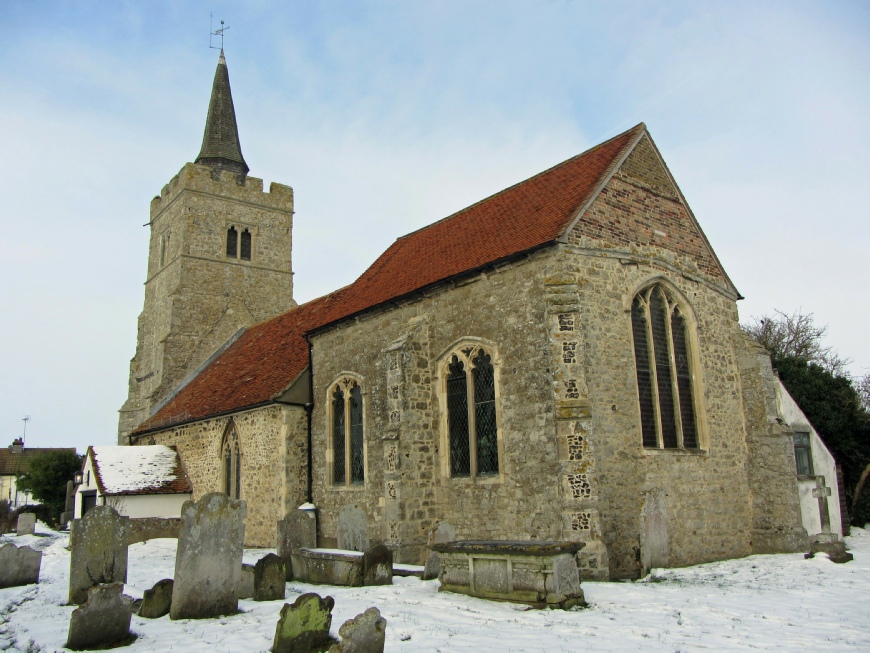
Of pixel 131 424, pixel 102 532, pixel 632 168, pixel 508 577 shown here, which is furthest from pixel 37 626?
pixel 131 424

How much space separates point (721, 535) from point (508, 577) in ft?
21.6

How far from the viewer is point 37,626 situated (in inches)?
344

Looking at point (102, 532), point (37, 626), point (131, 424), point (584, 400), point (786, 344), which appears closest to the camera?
point (37, 626)

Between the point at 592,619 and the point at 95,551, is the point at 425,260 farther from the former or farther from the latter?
the point at 592,619

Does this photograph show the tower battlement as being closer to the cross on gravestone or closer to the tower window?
the tower window

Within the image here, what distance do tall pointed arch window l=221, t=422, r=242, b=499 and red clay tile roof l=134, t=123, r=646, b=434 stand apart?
0.80m

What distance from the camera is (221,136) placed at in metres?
32.3

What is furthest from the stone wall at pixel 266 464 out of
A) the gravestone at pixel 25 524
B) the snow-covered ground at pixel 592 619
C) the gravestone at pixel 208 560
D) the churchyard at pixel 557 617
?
the gravestone at pixel 25 524

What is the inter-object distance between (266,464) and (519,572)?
11059 mm

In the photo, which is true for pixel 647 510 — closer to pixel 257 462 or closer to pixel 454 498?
pixel 454 498

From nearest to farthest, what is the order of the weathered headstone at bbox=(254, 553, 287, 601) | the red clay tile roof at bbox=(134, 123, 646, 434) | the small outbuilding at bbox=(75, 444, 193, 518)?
the weathered headstone at bbox=(254, 553, 287, 601), the red clay tile roof at bbox=(134, 123, 646, 434), the small outbuilding at bbox=(75, 444, 193, 518)

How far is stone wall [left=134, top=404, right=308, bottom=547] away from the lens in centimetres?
1809

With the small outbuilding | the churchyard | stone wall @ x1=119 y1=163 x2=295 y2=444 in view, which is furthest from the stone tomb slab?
stone wall @ x1=119 y1=163 x2=295 y2=444

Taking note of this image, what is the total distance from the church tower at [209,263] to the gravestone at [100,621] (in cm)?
2086
